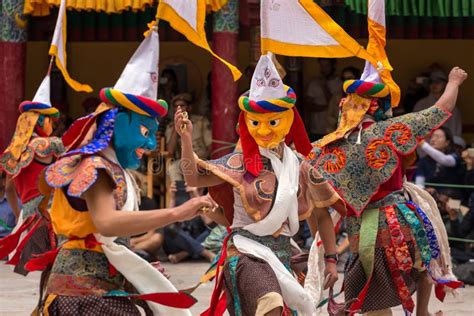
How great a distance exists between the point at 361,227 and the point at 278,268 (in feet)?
4.74

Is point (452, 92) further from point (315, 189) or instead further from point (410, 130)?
point (315, 189)

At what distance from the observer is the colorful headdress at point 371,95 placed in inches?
328

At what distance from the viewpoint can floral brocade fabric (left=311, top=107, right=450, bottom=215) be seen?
27.1ft

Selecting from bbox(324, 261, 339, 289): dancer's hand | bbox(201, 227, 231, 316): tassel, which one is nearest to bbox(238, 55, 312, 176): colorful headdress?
bbox(201, 227, 231, 316): tassel

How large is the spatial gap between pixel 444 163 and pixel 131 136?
22.0ft

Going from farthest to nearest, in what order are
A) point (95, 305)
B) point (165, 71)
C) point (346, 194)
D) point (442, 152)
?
point (165, 71) < point (442, 152) < point (346, 194) < point (95, 305)

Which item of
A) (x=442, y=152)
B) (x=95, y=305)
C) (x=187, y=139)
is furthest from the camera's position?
(x=442, y=152)

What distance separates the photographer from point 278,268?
7000 millimetres

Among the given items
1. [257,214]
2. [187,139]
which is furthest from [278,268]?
[187,139]

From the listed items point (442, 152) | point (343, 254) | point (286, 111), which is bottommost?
point (343, 254)

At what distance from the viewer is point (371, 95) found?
8.32 metres

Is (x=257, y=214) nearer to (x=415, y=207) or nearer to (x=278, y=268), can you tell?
(x=278, y=268)

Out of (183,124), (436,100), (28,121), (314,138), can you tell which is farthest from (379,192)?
(314,138)

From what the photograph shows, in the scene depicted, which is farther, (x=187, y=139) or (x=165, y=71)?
(x=165, y=71)
